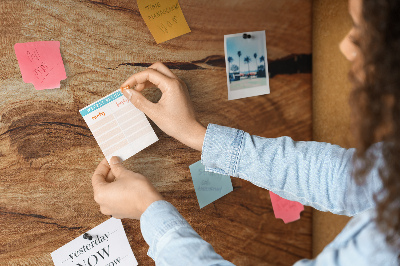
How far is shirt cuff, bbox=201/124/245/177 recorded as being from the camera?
79cm

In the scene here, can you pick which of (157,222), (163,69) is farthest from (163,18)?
(157,222)

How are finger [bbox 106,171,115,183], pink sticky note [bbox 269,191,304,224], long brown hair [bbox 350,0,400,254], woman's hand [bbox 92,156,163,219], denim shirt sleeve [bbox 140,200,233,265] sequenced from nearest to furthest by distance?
1. long brown hair [bbox 350,0,400,254]
2. denim shirt sleeve [bbox 140,200,233,265]
3. woman's hand [bbox 92,156,163,219]
4. finger [bbox 106,171,115,183]
5. pink sticky note [bbox 269,191,304,224]

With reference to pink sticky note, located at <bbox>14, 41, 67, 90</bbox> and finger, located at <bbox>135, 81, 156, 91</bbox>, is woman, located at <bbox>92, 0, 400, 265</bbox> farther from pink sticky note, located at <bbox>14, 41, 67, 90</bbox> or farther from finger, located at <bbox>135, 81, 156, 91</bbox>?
pink sticky note, located at <bbox>14, 41, 67, 90</bbox>

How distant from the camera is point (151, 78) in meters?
0.79

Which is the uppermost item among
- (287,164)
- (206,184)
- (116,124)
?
(116,124)

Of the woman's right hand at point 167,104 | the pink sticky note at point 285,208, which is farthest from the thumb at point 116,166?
the pink sticky note at point 285,208

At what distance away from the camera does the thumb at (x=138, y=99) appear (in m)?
0.78

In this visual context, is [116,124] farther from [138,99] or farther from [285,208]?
[285,208]

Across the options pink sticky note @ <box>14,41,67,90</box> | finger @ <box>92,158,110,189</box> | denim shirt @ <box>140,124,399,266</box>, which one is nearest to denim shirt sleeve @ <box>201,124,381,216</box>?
denim shirt @ <box>140,124,399,266</box>

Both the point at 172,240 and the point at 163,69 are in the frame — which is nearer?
the point at 172,240

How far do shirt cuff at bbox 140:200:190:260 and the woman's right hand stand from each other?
19cm

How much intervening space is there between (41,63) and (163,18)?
308mm

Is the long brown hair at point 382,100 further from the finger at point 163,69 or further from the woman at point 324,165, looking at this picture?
the finger at point 163,69

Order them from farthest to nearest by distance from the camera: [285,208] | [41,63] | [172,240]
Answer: [285,208] < [41,63] < [172,240]
